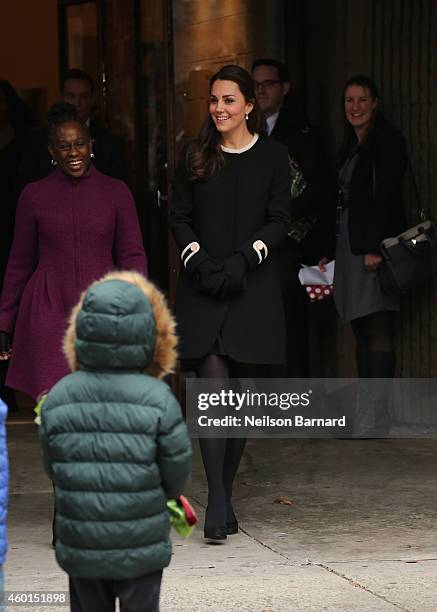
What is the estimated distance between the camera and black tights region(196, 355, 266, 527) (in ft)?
20.6

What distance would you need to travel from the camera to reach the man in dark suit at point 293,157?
884 cm

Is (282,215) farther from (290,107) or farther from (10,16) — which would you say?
(10,16)

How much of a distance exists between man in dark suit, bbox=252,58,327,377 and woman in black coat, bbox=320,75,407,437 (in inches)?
7.0

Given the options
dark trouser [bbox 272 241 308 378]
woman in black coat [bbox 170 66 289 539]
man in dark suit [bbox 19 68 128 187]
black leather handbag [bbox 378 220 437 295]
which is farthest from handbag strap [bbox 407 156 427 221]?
woman in black coat [bbox 170 66 289 539]

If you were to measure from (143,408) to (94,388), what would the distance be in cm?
14

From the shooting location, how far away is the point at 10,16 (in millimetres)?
14930

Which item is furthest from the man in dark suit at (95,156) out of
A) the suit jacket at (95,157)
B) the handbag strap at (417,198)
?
the handbag strap at (417,198)

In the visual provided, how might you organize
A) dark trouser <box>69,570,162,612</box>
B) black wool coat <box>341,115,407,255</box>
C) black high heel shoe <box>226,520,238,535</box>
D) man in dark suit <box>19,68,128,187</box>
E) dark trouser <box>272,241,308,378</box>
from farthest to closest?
dark trouser <box>272,241,308,378</box> < black wool coat <box>341,115,407,255</box> < man in dark suit <box>19,68,128,187</box> < black high heel shoe <box>226,520,238,535</box> < dark trouser <box>69,570,162,612</box>

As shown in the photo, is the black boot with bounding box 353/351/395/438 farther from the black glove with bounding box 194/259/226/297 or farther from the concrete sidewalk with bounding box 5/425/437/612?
the black glove with bounding box 194/259/226/297

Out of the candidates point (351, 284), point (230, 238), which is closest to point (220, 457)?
point (230, 238)

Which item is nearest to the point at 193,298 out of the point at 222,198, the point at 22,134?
the point at 222,198

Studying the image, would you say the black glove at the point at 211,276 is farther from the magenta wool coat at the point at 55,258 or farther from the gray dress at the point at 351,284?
the gray dress at the point at 351,284

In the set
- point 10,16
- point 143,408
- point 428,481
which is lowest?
point 428,481

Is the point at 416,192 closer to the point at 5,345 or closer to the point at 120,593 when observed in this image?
the point at 5,345
